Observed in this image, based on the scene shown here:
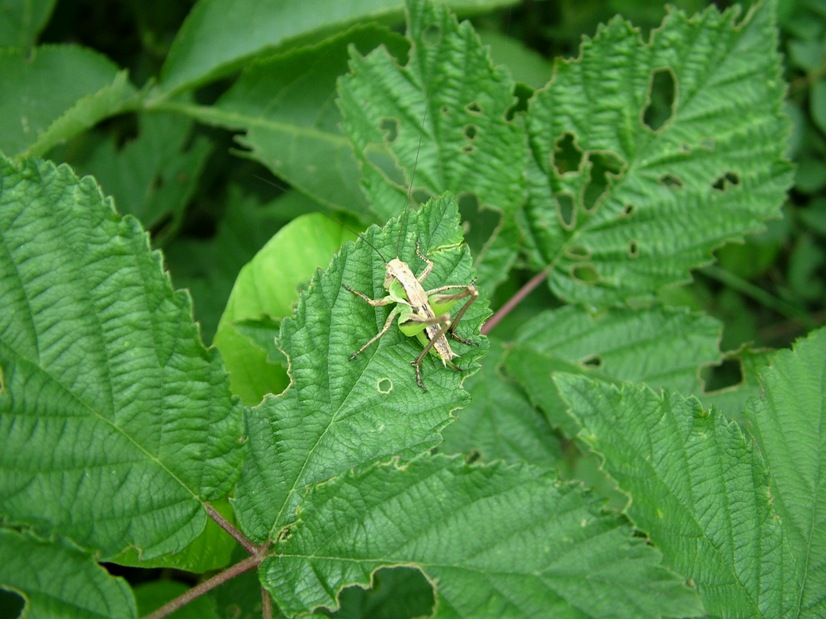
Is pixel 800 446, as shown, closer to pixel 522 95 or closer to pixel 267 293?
pixel 522 95

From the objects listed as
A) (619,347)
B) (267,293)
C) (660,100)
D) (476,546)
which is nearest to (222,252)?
(267,293)

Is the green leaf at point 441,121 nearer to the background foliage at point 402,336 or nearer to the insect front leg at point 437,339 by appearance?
the background foliage at point 402,336

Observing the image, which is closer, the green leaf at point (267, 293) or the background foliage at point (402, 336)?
the background foliage at point (402, 336)

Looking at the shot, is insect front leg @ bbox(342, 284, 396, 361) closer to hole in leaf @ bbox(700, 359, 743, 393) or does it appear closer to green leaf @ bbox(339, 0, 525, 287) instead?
green leaf @ bbox(339, 0, 525, 287)

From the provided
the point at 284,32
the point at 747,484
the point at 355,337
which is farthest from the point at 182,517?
the point at 284,32

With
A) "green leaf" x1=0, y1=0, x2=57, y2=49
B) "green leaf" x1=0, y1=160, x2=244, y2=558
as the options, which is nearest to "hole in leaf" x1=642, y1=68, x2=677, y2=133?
"green leaf" x1=0, y1=160, x2=244, y2=558

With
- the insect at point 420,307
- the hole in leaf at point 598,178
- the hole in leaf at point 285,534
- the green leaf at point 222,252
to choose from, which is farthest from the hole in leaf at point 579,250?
the hole in leaf at point 285,534

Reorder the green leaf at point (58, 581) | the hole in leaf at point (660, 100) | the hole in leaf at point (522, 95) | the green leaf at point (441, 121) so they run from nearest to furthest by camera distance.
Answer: the green leaf at point (58, 581) < the green leaf at point (441, 121) < the hole in leaf at point (522, 95) < the hole in leaf at point (660, 100)
